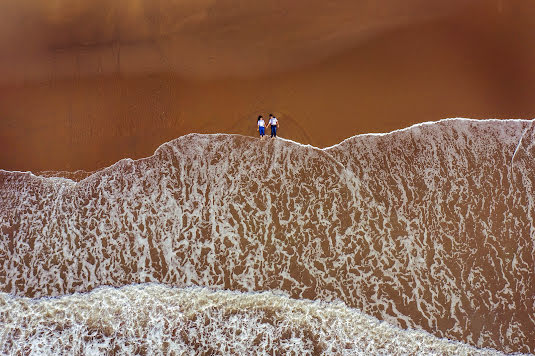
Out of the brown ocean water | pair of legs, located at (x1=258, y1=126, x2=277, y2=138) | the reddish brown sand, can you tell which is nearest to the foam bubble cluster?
the brown ocean water

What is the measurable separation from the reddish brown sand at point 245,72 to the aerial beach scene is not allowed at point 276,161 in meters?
0.03

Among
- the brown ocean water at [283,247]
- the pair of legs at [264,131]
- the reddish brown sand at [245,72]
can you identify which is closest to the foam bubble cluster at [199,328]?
the brown ocean water at [283,247]

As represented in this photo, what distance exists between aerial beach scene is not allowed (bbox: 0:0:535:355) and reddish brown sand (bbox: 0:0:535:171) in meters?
0.03

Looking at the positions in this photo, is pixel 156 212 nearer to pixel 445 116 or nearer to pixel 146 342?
pixel 146 342

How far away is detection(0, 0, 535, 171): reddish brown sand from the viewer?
611cm

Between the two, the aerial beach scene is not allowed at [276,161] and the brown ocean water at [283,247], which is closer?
the brown ocean water at [283,247]

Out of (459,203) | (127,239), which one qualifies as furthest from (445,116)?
(127,239)

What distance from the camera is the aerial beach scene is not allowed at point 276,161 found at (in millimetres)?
5578

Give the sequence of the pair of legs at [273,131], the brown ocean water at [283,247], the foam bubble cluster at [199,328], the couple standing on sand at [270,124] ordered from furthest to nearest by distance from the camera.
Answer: the pair of legs at [273,131] → the couple standing on sand at [270,124] → the brown ocean water at [283,247] → the foam bubble cluster at [199,328]

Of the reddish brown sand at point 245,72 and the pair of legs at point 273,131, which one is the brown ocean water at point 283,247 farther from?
the reddish brown sand at point 245,72

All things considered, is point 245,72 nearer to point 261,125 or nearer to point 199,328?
point 261,125

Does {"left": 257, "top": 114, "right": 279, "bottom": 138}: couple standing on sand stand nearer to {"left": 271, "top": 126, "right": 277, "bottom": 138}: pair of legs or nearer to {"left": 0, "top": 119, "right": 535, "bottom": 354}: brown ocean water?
{"left": 271, "top": 126, "right": 277, "bottom": 138}: pair of legs

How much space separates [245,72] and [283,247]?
316 centimetres

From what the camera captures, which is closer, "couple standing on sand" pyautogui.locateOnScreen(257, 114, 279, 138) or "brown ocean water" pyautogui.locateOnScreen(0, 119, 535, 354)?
"brown ocean water" pyautogui.locateOnScreen(0, 119, 535, 354)
